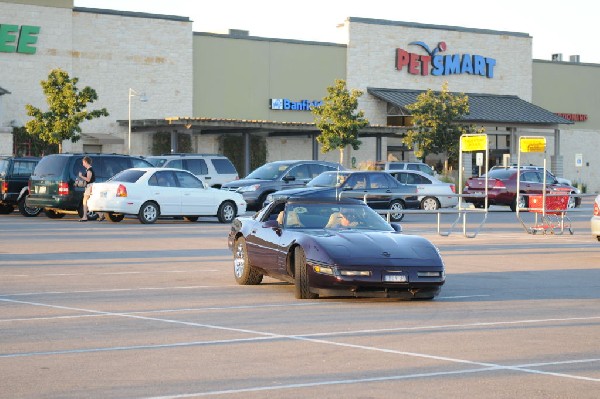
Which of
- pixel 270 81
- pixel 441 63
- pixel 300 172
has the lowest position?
pixel 300 172

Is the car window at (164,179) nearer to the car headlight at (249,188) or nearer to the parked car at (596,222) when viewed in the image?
the car headlight at (249,188)

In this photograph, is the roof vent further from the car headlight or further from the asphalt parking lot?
the asphalt parking lot

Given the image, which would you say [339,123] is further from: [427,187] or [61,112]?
[427,187]

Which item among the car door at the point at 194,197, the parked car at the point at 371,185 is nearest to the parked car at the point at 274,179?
the parked car at the point at 371,185

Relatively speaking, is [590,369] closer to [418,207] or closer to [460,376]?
[460,376]

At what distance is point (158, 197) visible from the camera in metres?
31.5

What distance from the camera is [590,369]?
9.48 m

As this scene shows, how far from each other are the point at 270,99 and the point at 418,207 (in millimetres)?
36685

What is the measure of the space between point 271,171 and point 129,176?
760cm

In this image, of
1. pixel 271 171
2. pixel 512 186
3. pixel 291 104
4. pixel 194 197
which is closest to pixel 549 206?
pixel 194 197

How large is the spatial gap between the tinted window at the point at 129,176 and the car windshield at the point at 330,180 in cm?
541

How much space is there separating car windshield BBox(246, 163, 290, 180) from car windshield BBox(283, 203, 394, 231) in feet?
72.1

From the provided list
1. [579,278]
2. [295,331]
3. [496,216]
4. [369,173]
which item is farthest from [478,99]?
Answer: [295,331]

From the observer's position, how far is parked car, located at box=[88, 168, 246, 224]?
30.8 m
